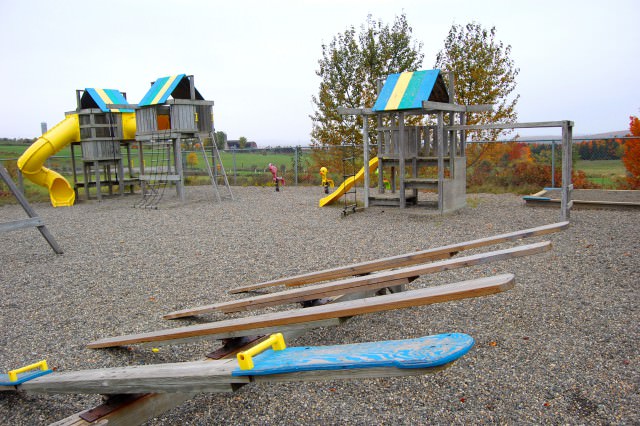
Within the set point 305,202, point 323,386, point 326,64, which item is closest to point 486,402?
point 323,386

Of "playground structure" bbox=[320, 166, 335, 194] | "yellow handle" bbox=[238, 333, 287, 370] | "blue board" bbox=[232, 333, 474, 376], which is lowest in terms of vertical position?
"yellow handle" bbox=[238, 333, 287, 370]

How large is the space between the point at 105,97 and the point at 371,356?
1762cm

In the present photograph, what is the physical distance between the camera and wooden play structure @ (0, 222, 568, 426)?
2072mm

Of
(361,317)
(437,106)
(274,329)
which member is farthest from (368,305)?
(437,106)

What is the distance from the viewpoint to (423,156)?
12.6 m

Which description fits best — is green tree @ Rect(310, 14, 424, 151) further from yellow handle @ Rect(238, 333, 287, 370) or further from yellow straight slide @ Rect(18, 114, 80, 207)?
yellow handle @ Rect(238, 333, 287, 370)

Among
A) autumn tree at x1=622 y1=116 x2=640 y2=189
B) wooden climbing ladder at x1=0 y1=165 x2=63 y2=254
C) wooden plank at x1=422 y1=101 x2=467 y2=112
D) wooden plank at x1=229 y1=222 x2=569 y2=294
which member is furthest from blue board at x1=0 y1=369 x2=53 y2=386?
autumn tree at x1=622 y1=116 x2=640 y2=189

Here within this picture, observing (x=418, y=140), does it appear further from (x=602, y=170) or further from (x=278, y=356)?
(x=278, y=356)

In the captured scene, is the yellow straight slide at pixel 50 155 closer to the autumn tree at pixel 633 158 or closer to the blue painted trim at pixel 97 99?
the blue painted trim at pixel 97 99

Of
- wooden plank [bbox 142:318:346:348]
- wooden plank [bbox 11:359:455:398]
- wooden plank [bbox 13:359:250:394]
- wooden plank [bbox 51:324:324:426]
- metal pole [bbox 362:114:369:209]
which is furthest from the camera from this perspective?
metal pole [bbox 362:114:369:209]

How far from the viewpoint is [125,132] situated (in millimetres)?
17797

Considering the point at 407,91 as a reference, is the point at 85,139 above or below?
below

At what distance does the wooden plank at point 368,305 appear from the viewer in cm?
265

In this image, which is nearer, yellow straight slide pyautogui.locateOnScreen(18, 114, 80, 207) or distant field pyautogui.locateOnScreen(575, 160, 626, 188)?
yellow straight slide pyautogui.locateOnScreen(18, 114, 80, 207)
